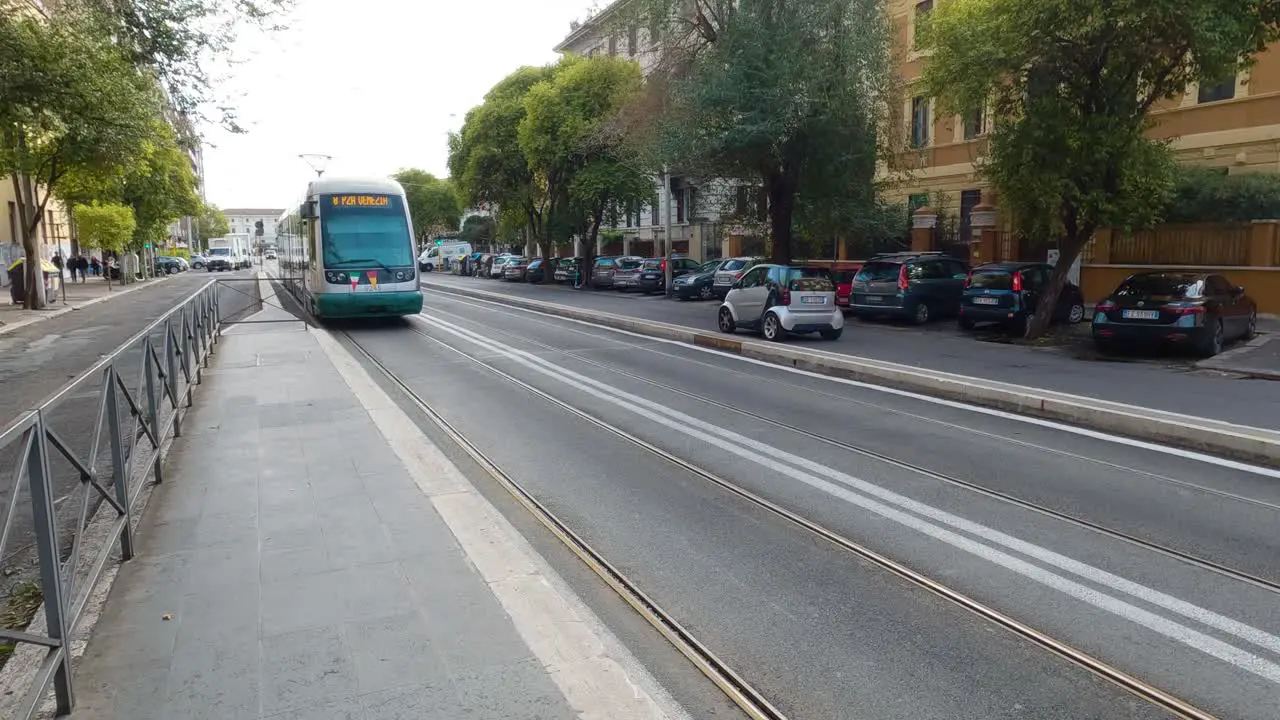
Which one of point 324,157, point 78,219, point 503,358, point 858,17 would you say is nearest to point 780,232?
point 858,17

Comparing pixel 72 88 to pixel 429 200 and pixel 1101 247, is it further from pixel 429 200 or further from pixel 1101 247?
pixel 429 200

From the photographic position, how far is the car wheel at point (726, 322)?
18750mm

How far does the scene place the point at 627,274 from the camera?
37500 mm

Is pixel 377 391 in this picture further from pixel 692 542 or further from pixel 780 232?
pixel 780 232

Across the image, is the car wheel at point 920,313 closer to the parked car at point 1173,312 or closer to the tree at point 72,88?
the parked car at point 1173,312

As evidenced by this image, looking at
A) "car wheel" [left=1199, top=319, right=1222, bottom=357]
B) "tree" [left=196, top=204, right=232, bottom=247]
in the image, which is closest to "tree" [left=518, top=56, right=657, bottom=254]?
"car wheel" [left=1199, top=319, right=1222, bottom=357]

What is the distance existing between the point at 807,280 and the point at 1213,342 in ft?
23.0

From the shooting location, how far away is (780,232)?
2448cm

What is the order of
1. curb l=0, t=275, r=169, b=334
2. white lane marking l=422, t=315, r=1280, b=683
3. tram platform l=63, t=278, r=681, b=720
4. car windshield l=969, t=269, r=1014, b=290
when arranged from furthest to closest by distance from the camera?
curb l=0, t=275, r=169, b=334
car windshield l=969, t=269, r=1014, b=290
white lane marking l=422, t=315, r=1280, b=683
tram platform l=63, t=278, r=681, b=720

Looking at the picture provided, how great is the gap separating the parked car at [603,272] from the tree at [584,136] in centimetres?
231

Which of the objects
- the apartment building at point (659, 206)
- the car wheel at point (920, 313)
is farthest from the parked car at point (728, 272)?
the car wheel at point (920, 313)

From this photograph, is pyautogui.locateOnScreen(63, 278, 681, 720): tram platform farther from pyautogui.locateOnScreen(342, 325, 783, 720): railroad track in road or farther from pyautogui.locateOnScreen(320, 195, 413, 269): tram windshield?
pyautogui.locateOnScreen(320, 195, 413, 269): tram windshield

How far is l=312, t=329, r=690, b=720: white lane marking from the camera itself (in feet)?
11.7

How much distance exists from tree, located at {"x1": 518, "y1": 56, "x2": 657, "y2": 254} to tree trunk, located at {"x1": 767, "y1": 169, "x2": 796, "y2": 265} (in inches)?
516
